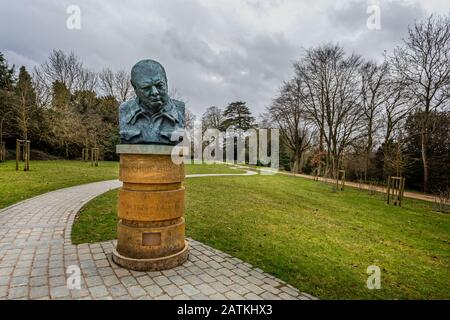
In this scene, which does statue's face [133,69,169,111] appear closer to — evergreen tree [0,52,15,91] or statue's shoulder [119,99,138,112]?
statue's shoulder [119,99,138,112]

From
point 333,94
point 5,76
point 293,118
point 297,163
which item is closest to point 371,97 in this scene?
point 333,94

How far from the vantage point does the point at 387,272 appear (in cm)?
403

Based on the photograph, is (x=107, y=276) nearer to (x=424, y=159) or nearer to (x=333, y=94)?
(x=424, y=159)

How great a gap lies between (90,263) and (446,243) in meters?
7.55

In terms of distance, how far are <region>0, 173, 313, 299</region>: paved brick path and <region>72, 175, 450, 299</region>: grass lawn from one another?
0.35m

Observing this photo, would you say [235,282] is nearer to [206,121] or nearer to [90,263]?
[90,263]

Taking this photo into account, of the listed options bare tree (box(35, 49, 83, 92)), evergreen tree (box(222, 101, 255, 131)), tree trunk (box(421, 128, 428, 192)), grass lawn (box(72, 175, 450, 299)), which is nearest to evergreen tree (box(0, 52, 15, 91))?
bare tree (box(35, 49, 83, 92))

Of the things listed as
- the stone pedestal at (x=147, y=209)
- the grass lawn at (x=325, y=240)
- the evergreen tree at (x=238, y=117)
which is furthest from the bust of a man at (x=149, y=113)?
the evergreen tree at (x=238, y=117)

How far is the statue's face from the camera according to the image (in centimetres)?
362

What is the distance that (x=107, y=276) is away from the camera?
3.30 m

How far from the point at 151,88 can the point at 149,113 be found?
37cm

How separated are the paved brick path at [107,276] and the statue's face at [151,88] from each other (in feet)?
7.88

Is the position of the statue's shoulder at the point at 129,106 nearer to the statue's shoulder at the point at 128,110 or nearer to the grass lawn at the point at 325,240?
the statue's shoulder at the point at 128,110
